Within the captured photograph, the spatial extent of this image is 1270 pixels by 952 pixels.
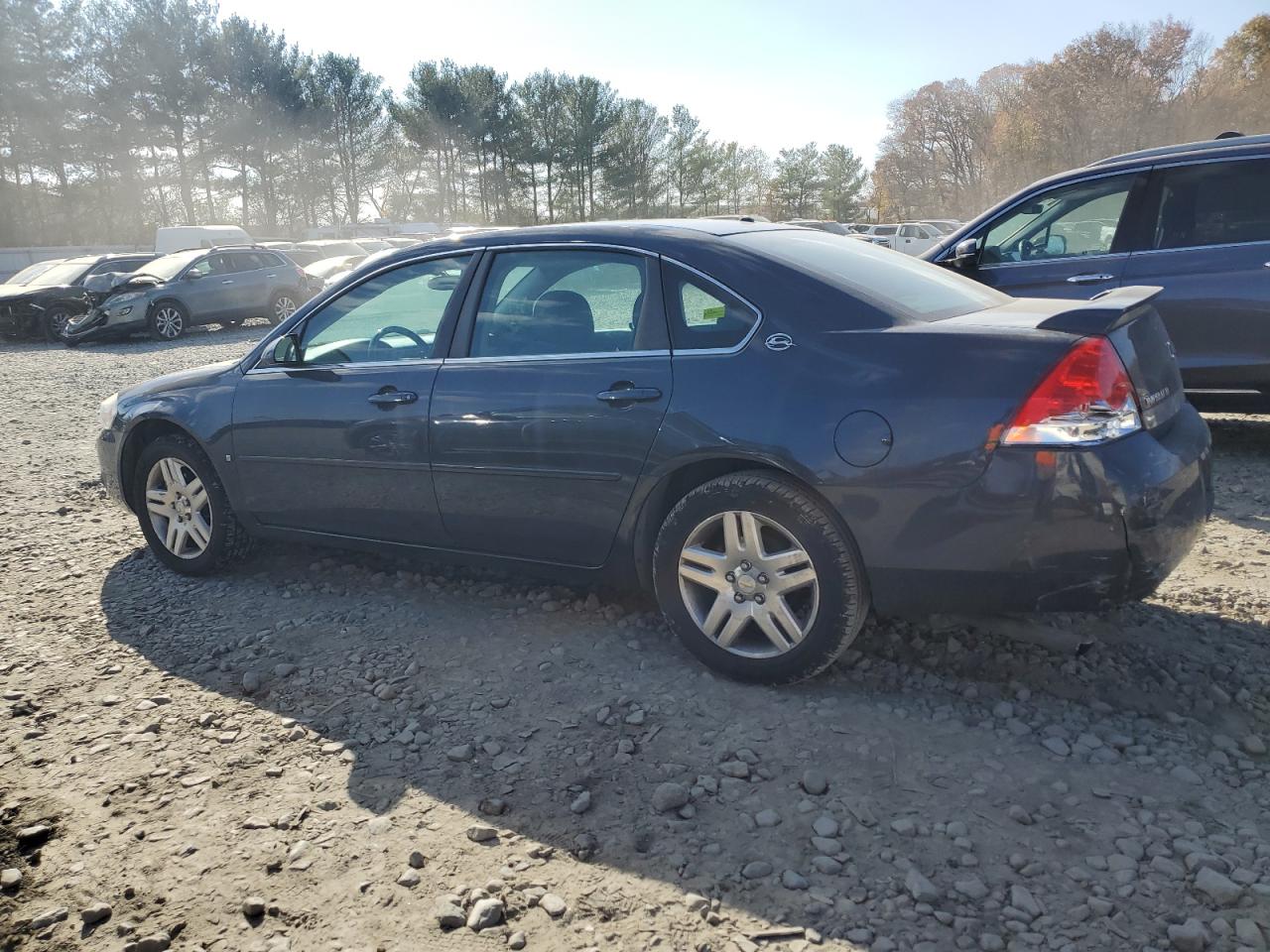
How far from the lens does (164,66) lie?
46.7m

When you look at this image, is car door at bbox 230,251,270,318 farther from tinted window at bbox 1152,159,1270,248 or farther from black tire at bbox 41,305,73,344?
tinted window at bbox 1152,159,1270,248

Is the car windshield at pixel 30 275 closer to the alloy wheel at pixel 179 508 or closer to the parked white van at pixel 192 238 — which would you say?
the parked white van at pixel 192 238

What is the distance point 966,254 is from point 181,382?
15.3 ft

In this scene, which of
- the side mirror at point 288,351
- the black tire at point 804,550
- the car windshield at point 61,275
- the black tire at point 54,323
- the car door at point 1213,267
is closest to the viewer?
the black tire at point 804,550

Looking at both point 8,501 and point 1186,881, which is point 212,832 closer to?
point 1186,881

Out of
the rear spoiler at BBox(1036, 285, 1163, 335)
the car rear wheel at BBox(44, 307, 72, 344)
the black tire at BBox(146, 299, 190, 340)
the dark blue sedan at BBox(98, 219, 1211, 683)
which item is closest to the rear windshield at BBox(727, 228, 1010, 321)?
the dark blue sedan at BBox(98, 219, 1211, 683)

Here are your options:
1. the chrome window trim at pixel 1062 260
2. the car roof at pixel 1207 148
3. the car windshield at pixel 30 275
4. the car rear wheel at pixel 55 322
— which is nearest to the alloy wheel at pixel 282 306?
the car rear wheel at pixel 55 322

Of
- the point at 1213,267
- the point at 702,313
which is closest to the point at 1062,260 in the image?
the point at 1213,267

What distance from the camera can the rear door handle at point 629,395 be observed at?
11.7 feet

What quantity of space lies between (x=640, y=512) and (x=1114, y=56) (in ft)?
190

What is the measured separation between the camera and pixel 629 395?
3605mm

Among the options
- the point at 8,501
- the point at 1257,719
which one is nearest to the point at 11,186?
the point at 8,501

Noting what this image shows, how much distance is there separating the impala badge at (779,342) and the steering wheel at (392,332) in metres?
1.54

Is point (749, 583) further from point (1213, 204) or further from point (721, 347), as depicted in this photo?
point (1213, 204)
